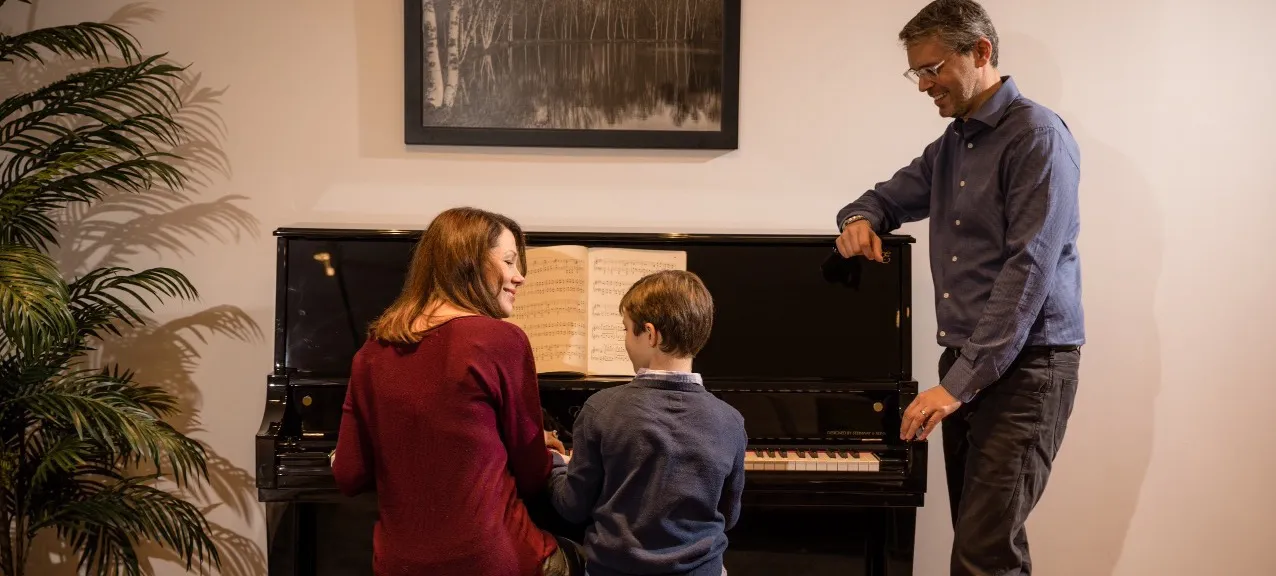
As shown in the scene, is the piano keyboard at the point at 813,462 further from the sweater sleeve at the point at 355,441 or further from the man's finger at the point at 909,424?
the sweater sleeve at the point at 355,441

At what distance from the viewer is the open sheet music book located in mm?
2545

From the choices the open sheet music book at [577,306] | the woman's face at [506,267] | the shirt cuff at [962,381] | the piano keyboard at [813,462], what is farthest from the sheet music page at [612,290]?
the shirt cuff at [962,381]

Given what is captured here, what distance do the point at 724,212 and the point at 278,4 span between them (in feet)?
5.00

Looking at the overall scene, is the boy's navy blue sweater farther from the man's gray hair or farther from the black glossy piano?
the man's gray hair

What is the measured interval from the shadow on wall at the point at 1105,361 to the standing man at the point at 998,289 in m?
1.10

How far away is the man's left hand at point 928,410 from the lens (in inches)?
82.7

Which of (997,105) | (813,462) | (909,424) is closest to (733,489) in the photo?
(909,424)

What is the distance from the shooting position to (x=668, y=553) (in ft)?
5.73

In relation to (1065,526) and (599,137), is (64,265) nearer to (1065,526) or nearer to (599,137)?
(599,137)

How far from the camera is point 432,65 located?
309 centimetres

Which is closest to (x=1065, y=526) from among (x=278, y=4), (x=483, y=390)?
(x=483, y=390)

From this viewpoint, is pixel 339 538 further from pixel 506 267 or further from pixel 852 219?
pixel 852 219

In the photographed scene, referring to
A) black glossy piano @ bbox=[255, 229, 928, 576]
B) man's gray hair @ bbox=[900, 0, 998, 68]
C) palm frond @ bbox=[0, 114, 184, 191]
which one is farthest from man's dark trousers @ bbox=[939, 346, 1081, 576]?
palm frond @ bbox=[0, 114, 184, 191]

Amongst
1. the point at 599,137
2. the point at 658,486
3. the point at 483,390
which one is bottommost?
the point at 658,486
